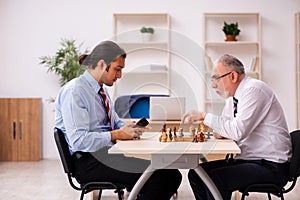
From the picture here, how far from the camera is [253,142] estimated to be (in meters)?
3.08

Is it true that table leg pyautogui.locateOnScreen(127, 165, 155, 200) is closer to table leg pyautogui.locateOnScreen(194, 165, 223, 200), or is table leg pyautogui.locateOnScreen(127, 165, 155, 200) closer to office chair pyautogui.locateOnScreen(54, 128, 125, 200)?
office chair pyautogui.locateOnScreen(54, 128, 125, 200)

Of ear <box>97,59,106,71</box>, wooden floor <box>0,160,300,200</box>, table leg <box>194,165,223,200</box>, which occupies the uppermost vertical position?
ear <box>97,59,106,71</box>

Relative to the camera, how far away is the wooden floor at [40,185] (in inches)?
183

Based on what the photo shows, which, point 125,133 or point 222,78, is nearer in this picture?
point 125,133

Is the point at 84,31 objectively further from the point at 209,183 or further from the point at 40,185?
the point at 209,183

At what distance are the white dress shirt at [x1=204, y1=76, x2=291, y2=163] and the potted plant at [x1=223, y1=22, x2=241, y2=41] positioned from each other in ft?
Answer: 12.8

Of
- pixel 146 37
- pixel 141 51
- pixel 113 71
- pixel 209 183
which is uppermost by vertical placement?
pixel 146 37

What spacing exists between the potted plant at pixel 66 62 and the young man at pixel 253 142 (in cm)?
390

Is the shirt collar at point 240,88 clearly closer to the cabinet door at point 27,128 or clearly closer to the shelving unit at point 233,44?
the shelving unit at point 233,44

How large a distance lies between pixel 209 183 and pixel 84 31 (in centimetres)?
472

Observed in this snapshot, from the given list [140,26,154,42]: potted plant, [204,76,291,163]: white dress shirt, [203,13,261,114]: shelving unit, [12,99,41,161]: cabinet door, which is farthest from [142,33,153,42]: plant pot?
[204,76,291,163]: white dress shirt

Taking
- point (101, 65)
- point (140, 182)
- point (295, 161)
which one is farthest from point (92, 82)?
point (295, 161)

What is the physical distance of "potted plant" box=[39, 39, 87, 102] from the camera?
684 cm

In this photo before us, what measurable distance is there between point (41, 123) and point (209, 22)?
9.14 ft
